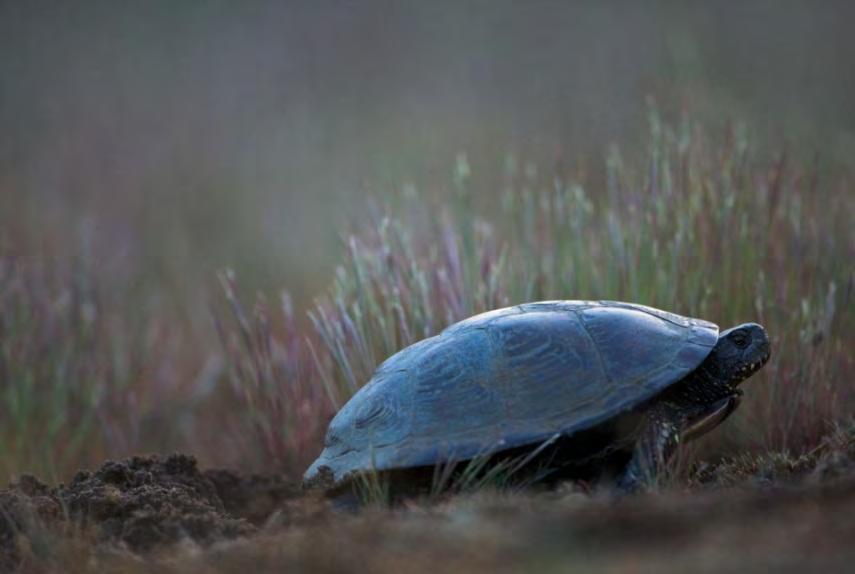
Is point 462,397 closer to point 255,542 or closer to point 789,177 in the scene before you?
point 255,542

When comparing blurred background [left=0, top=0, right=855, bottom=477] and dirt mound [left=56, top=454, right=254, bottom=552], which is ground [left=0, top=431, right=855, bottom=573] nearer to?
dirt mound [left=56, top=454, right=254, bottom=552]

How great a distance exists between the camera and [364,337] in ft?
14.2

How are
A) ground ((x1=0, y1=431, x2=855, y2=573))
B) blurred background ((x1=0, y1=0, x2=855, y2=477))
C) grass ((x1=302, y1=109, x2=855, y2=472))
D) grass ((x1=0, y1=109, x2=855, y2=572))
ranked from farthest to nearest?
blurred background ((x1=0, y1=0, x2=855, y2=477)) → grass ((x1=302, y1=109, x2=855, y2=472)) → grass ((x1=0, y1=109, x2=855, y2=572)) → ground ((x1=0, y1=431, x2=855, y2=573))

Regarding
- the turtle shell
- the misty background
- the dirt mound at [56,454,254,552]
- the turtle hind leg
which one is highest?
the misty background

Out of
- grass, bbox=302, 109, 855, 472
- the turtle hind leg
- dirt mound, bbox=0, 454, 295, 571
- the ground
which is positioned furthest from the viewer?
grass, bbox=302, 109, 855, 472

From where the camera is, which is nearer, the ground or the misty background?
the ground

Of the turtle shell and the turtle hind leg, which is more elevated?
the turtle shell

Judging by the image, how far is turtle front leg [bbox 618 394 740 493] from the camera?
3064 mm

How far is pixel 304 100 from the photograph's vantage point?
12.0m

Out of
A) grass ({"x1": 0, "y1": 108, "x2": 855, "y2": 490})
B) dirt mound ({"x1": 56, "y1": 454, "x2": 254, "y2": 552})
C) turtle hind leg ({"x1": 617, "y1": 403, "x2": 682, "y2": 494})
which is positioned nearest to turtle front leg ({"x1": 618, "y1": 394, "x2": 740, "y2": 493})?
turtle hind leg ({"x1": 617, "y1": 403, "x2": 682, "y2": 494})

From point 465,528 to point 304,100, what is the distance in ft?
33.9

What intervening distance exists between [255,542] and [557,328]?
3.94ft

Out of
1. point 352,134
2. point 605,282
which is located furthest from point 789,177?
point 352,134

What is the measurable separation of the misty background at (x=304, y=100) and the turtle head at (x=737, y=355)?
293 cm
